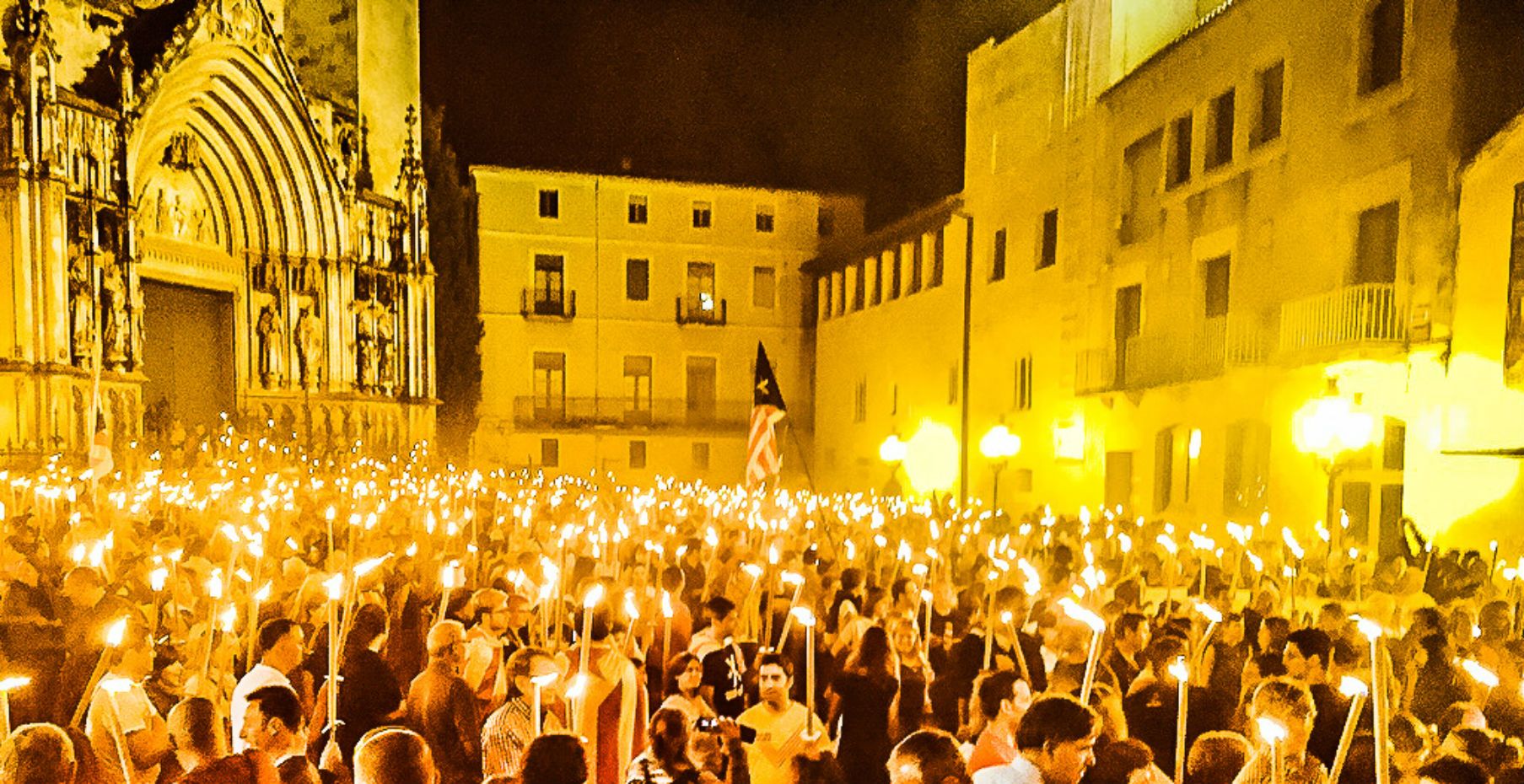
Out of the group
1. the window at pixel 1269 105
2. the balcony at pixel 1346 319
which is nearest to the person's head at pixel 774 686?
the balcony at pixel 1346 319

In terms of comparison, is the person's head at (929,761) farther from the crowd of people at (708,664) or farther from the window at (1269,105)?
the window at (1269,105)

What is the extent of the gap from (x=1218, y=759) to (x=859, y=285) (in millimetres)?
30716

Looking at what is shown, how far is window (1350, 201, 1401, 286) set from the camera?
14000mm

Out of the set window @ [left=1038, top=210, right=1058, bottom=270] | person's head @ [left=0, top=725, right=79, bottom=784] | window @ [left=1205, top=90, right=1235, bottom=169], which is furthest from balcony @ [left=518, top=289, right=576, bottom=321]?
person's head @ [left=0, top=725, right=79, bottom=784]

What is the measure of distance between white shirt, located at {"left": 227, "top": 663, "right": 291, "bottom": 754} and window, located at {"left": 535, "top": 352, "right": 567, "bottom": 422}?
33164mm

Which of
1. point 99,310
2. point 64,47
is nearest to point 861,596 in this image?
point 99,310

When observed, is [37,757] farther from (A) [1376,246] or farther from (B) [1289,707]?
(A) [1376,246]

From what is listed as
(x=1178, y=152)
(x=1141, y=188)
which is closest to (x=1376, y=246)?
(x=1178, y=152)

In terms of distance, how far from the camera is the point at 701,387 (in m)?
40.1

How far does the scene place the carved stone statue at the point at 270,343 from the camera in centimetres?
2659

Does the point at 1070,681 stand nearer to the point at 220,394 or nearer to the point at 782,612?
the point at 782,612

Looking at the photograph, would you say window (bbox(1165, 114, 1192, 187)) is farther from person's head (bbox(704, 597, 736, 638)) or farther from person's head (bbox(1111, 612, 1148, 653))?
person's head (bbox(704, 597, 736, 638))

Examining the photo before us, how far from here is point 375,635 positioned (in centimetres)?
623

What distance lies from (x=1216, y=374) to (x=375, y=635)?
13.7 meters
